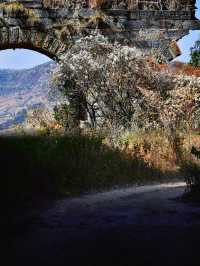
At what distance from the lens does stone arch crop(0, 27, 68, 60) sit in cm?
1828

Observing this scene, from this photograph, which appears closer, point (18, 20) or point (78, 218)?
point (78, 218)

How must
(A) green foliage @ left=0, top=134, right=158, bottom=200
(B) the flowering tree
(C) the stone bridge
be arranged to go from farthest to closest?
(C) the stone bridge < (B) the flowering tree < (A) green foliage @ left=0, top=134, right=158, bottom=200

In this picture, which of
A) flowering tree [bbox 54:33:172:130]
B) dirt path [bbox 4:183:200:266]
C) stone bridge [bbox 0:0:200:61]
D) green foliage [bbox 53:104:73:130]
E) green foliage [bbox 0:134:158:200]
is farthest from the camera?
stone bridge [bbox 0:0:200:61]

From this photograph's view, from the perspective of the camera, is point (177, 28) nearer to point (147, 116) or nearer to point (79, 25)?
point (79, 25)

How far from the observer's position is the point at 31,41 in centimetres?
1841

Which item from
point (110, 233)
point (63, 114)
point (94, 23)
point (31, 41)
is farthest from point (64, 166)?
point (94, 23)

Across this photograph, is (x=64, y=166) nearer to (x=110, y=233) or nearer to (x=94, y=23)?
(x=110, y=233)

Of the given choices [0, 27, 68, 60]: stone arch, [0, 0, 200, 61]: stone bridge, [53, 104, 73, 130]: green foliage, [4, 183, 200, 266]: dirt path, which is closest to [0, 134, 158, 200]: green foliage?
[4, 183, 200, 266]: dirt path

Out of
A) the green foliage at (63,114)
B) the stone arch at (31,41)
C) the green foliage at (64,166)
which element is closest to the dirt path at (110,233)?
the green foliage at (64,166)

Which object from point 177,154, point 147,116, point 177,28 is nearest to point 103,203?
point 177,154

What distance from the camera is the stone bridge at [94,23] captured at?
725 inches

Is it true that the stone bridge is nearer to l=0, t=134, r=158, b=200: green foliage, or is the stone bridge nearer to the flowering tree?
the flowering tree

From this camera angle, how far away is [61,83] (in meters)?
17.1

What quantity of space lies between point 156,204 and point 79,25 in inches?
451
